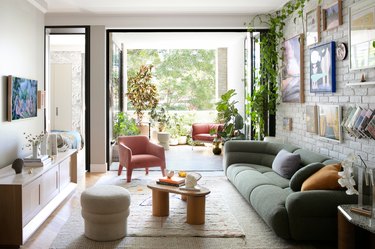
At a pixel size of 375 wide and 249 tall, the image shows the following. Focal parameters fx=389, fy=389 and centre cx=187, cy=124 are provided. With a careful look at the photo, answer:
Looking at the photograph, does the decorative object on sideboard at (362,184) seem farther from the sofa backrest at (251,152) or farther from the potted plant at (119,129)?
the potted plant at (119,129)

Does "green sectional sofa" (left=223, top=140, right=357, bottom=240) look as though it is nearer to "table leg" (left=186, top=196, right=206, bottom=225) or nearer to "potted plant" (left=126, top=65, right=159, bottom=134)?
"table leg" (left=186, top=196, right=206, bottom=225)

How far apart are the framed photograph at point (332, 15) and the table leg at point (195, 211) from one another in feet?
7.98

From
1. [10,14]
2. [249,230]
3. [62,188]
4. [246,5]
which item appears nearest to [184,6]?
[246,5]

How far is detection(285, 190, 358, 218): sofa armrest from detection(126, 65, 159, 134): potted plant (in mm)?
7554

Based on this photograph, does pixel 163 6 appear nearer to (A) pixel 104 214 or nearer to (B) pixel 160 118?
(A) pixel 104 214

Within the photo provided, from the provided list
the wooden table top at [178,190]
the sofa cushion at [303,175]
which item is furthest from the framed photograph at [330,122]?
the wooden table top at [178,190]

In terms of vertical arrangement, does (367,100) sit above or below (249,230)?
above

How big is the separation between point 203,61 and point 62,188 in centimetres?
807

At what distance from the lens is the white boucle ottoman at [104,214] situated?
353cm

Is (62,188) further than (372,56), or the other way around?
(62,188)

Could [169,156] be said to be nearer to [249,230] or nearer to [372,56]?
[249,230]

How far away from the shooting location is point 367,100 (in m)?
3.70

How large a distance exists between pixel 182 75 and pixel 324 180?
9.21 meters

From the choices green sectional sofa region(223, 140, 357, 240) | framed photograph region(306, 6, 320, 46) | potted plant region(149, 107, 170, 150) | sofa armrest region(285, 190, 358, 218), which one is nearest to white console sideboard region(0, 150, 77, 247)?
green sectional sofa region(223, 140, 357, 240)
